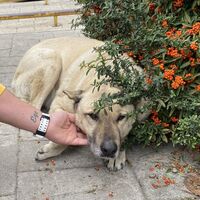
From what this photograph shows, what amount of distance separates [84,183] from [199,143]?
42.6 inches

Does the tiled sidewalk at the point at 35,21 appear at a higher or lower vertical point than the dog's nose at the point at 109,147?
lower

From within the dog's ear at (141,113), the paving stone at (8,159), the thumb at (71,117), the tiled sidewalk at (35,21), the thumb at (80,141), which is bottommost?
the tiled sidewalk at (35,21)

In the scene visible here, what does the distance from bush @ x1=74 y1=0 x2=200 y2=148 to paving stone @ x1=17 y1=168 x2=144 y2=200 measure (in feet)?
1.58

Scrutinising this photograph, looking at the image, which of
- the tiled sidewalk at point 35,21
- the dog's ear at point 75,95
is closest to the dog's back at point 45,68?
the dog's ear at point 75,95

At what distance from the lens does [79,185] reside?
3.65 metres

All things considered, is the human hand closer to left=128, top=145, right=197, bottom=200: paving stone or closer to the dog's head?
the dog's head

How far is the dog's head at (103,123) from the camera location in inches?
138

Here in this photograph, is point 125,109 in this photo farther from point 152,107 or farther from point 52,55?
point 52,55

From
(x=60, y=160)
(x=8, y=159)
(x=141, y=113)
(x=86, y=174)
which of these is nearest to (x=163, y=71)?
(x=141, y=113)

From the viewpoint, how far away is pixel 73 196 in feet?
11.5

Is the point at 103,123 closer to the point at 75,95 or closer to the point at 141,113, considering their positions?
the point at 141,113

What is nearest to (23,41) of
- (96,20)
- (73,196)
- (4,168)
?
(96,20)

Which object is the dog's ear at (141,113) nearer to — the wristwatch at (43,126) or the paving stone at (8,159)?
the wristwatch at (43,126)

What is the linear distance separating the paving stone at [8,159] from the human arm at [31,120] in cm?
61
